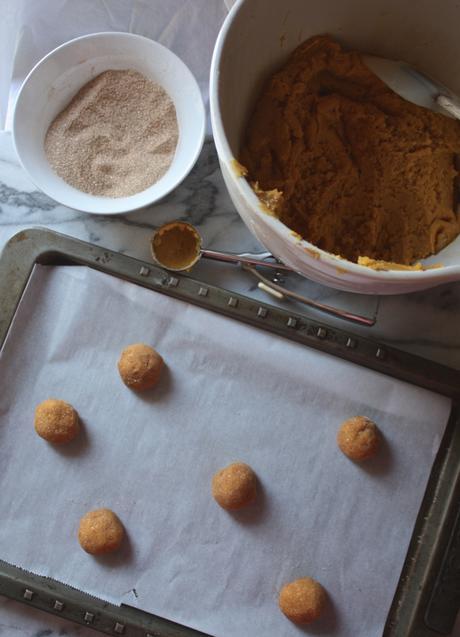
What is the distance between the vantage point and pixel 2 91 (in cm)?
96

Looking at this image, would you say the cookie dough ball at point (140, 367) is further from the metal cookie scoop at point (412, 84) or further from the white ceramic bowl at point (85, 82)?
the metal cookie scoop at point (412, 84)

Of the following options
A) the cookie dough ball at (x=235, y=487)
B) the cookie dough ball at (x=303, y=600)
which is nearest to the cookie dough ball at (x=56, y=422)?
the cookie dough ball at (x=235, y=487)

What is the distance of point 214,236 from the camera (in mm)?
907

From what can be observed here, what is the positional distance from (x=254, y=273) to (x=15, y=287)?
297 millimetres

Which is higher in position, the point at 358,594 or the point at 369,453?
the point at 369,453

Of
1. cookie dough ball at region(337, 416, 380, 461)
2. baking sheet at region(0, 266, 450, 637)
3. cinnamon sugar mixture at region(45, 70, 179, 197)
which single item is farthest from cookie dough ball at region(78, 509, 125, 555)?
cinnamon sugar mixture at region(45, 70, 179, 197)

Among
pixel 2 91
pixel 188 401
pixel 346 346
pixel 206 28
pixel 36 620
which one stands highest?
pixel 206 28

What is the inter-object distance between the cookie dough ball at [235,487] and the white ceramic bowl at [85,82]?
0.34m

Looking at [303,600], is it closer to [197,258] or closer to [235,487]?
[235,487]

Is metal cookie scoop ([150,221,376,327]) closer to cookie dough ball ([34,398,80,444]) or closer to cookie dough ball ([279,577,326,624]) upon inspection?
cookie dough ball ([34,398,80,444])

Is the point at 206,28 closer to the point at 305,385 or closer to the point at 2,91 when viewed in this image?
the point at 2,91

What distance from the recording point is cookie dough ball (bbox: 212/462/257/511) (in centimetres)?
83

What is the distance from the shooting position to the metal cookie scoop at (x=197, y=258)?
34.3 inches

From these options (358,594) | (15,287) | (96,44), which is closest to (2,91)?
(96,44)
